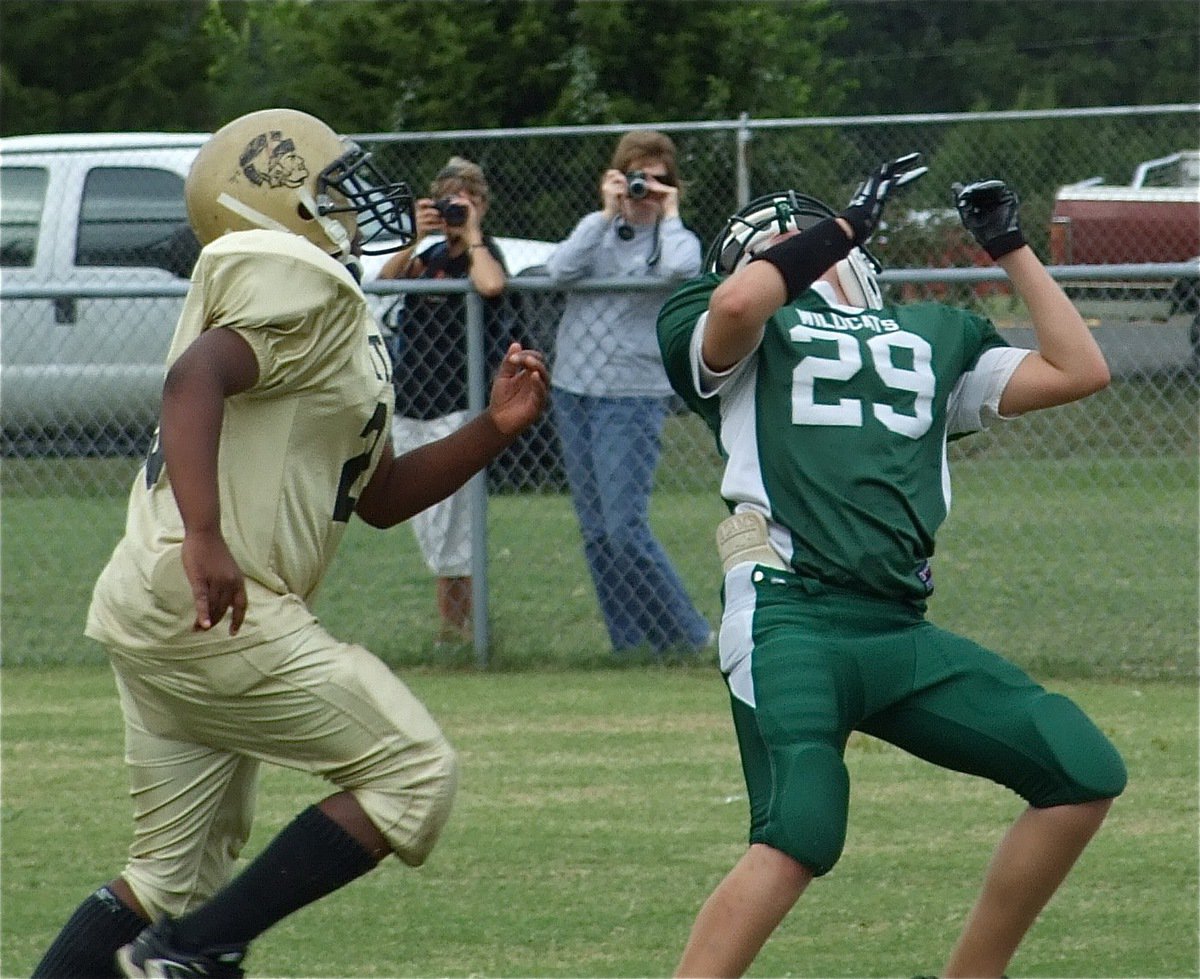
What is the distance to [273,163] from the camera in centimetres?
395

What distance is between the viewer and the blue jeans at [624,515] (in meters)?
8.05

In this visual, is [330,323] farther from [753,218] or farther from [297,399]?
[753,218]

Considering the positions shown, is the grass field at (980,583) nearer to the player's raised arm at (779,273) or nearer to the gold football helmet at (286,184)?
the player's raised arm at (779,273)

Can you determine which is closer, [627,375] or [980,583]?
[627,375]

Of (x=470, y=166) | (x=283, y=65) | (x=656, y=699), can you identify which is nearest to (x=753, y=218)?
(x=656, y=699)

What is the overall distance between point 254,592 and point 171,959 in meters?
0.68

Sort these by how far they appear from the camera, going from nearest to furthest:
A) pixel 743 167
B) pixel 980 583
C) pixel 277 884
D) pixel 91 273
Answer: pixel 277 884 → pixel 980 583 → pixel 743 167 → pixel 91 273

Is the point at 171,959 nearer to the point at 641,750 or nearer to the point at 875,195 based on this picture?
the point at 875,195

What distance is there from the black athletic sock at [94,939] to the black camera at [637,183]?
4.36 m

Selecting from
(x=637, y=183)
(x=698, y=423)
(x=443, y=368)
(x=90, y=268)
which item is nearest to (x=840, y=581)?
(x=637, y=183)

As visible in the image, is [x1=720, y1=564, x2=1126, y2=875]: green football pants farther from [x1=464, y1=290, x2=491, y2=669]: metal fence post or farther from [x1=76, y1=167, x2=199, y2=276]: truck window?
[x1=76, y1=167, x2=199, y2=276]: truck window

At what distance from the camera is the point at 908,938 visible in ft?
15.5

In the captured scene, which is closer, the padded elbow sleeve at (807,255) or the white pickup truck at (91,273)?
the padded elbow sleeve at (807,255)

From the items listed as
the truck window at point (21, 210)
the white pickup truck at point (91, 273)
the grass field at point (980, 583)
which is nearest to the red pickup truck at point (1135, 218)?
the grass field at point (980, 583)
